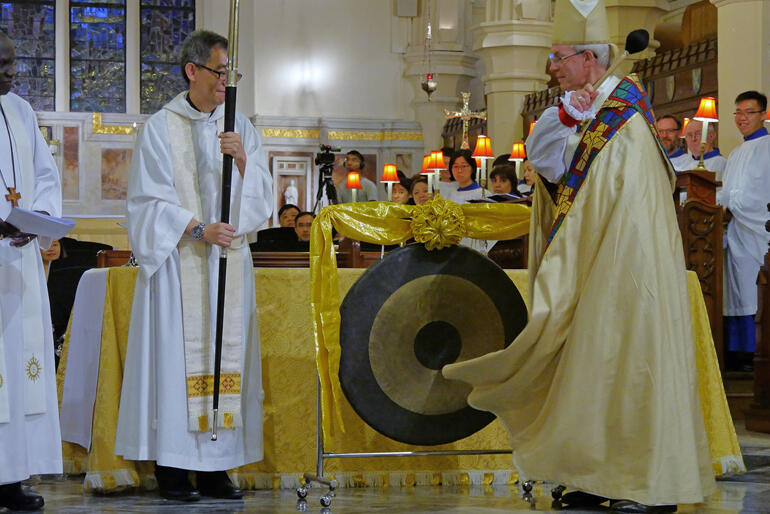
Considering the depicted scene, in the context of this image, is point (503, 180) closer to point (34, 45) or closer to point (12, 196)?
point (12, 196)

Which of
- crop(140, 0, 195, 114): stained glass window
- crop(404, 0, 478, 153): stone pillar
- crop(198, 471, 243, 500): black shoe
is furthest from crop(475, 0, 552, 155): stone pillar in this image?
crop(198, 471, 243, 500): black shoe

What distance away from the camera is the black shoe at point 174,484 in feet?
15.7

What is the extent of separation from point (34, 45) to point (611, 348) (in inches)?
640

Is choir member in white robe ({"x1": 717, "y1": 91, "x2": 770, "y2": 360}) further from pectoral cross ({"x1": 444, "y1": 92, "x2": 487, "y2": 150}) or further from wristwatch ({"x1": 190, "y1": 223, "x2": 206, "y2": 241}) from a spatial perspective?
pectoral cross ({"x1": 444, "y1": 92, "x2": 487, "y2": 150})

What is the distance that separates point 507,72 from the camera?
15289 millimetres

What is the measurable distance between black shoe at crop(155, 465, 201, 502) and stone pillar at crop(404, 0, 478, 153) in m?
13.3

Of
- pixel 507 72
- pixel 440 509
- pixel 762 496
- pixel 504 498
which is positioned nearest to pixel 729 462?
pixel 762 496

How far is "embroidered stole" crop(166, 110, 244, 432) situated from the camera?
4828 mm

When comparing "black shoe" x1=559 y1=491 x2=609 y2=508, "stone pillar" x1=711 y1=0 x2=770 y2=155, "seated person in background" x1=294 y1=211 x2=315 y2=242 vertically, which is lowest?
"black shoe" x1=559 y1=491 x2=609 y2=508

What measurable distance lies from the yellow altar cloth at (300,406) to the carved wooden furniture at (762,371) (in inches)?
68.4

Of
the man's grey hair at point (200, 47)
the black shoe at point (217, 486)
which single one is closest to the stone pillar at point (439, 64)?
the man's grey hair at point (200, 47)

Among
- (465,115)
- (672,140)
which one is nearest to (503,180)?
(672,140)

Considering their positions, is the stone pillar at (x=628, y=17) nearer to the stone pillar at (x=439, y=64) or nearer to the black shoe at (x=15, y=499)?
the stone pillar at (x=439, y=64)

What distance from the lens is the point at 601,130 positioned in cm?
448
